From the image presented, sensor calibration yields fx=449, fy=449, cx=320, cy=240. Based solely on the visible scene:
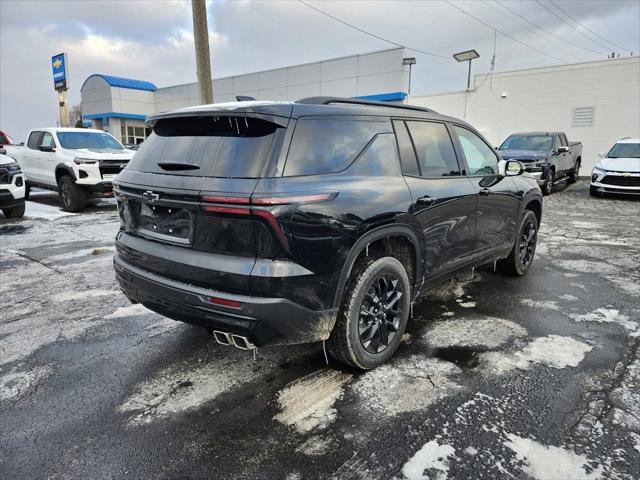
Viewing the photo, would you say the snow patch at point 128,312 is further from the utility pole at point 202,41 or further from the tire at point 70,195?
the tire at point 70,195

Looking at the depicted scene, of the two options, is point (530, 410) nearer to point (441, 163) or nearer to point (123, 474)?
point (441, 163)

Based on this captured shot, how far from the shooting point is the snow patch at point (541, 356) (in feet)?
10.7

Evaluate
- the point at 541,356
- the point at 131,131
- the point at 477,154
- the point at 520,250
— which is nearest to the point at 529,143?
the point at 520,250

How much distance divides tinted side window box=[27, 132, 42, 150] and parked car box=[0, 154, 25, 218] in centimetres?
269

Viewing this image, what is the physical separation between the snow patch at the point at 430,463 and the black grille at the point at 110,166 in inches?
393

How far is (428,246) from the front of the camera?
3.50m

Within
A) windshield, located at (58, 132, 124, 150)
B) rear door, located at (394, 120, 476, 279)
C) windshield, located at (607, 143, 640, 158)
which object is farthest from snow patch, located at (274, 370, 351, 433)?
windshield, located at (607, 143, 640, 158)

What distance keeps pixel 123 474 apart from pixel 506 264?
4524 mm

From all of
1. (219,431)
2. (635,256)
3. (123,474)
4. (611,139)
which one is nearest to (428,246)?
(219,431)

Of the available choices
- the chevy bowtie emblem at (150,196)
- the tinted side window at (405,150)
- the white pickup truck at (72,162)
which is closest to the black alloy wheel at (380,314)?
the tinted side window at (405,150)

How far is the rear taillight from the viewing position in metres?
2.41

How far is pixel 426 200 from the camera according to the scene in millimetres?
3418

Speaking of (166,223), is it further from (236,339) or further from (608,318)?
(608,318)

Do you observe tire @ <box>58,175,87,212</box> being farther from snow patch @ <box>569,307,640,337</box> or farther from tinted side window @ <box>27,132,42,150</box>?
snow patch @ <box>569,307,640,337</box>
